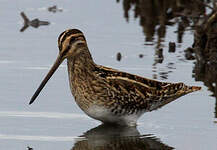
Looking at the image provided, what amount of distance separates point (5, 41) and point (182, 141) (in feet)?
16.1

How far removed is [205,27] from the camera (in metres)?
13.4

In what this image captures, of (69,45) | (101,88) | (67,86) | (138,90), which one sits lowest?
(67,86)

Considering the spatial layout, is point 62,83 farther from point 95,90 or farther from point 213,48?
point 213,48

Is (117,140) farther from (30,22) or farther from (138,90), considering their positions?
(30,22)

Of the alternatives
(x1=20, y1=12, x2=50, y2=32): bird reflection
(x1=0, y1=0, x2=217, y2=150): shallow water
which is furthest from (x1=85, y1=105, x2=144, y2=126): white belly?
(x1=20, y1=12, x2=50, y2=32): bird reflection

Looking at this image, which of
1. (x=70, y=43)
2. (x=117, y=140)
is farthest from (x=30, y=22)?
(x=117, y=140)

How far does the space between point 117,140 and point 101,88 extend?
0.69 meters

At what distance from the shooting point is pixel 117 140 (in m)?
10.2

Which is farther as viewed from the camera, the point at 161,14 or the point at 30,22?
the point at 161,14

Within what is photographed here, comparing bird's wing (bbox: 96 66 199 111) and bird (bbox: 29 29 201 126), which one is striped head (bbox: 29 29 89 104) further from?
bird's wing (bbox: 96 66 199 111)

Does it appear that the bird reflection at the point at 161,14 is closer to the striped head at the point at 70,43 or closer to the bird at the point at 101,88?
the bird at the point at 101,88

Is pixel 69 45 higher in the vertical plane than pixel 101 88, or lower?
higher

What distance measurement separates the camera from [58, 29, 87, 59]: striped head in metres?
10.3

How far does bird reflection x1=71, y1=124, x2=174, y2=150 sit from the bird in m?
0.15
